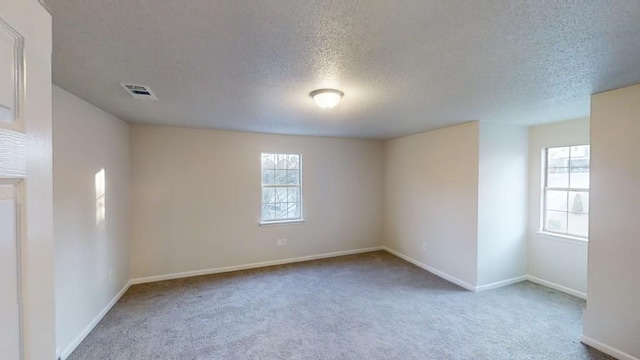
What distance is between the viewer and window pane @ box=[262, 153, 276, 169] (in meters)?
4.77

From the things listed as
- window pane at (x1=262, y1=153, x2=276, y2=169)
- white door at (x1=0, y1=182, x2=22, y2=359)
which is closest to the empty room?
white door at (x1=0, y1=182, x2=22, y2=359)

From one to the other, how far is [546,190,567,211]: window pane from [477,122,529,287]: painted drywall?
28 cm

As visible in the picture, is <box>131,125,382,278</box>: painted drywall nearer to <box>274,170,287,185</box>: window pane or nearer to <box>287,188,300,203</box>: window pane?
<box>287,188,300,203</box>: window pane

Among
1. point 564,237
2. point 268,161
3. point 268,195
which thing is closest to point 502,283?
point 564,237

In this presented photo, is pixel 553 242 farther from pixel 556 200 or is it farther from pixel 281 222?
pixel 281 222

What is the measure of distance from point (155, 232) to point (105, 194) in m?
1.11

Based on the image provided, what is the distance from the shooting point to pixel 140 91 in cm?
248

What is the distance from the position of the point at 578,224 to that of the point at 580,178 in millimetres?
603

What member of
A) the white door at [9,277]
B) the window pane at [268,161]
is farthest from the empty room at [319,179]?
the window pane at [268,161]

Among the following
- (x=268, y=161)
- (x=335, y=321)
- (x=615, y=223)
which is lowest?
(x=335, y=321)

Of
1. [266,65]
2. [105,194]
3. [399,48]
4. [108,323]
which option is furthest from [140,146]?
[399,48]

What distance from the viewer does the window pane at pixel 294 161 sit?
16.4 feet

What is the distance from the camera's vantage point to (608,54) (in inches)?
68.1

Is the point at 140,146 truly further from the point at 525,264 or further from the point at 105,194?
the point at 525,264
